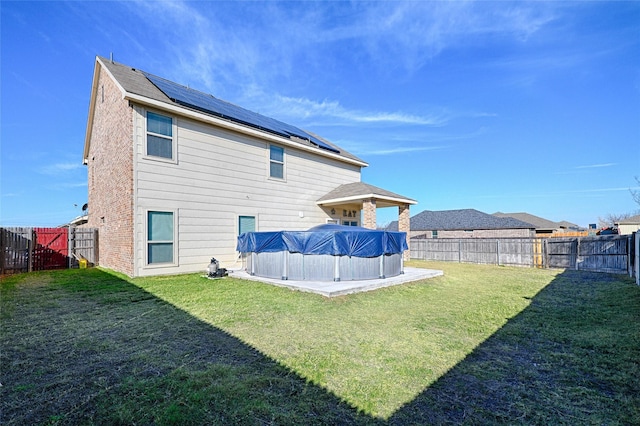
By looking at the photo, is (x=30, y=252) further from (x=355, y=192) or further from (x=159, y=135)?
(x=355, y=192)

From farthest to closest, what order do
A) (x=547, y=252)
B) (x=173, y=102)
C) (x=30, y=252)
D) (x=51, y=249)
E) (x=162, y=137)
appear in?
1. (x=547, y=252)
2. (x=51, y=249)
3. (x=30, y=252)
4. (x=173, y=102)
5. (x=162, y=137)

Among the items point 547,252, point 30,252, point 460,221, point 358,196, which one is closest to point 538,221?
point 460,221

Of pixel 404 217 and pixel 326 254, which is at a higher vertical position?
pixel 404 217

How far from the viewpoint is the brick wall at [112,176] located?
29.3 ft

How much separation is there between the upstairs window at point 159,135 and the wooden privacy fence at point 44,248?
5720 millimetres

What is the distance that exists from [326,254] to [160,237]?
18.0ft

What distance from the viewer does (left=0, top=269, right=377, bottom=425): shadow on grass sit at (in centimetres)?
230

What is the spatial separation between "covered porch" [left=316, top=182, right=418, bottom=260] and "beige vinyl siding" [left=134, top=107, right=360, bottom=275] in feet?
5.20

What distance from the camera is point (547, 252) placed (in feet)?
42.0

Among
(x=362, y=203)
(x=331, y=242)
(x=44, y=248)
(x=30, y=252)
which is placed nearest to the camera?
(x=331, y=242)

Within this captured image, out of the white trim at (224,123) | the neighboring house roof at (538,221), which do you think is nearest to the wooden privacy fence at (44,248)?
the white trim at (224,123)

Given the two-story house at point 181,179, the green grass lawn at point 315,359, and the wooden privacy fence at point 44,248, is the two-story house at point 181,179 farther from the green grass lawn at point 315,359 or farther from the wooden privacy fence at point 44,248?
the green grass lawn at point 315,359

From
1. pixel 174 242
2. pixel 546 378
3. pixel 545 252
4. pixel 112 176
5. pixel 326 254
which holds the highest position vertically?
pixel 112 176

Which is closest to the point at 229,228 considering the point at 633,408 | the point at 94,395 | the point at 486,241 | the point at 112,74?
the point at 112,74
